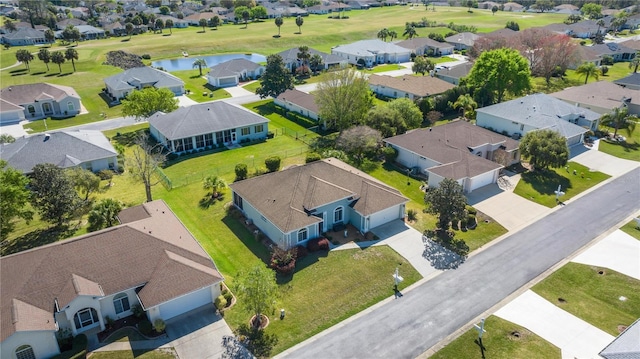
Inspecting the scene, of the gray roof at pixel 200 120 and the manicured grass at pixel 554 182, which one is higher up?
the gray roof at pixel 200 120

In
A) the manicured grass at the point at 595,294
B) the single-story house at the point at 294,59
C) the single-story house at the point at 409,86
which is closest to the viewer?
the manicured grass at the point at 595,294

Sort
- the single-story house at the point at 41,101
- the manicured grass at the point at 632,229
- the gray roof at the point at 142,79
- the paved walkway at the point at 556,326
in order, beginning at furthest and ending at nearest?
1. the gray roof at the point at 142,79
2. the single-story house at the point at 41,101
3. the manicured grass at the point at 632,229
4. the paved walkway at the point at 556,326

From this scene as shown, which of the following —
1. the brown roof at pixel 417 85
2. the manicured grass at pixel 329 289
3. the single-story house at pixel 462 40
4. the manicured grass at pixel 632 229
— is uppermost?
the single-story house at pixel 462 40

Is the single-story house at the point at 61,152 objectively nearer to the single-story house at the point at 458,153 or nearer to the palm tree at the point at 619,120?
the single-story house at the point at 458,153

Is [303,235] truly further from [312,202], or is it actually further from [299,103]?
[299,103]

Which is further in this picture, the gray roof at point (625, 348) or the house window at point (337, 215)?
the house window at point (337, 215)

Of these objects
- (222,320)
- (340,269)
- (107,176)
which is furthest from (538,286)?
(107,176)

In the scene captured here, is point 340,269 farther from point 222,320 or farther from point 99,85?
point 99,85

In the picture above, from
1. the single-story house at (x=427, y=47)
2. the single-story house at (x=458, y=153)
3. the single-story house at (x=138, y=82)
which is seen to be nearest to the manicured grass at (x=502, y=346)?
the single-story house at (x=458, y=153)
